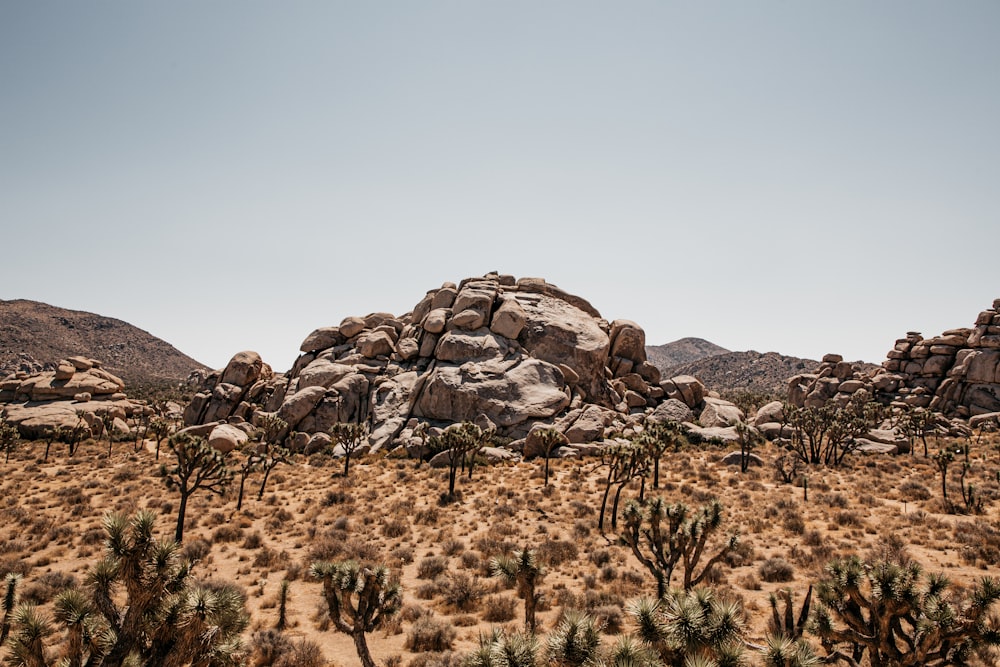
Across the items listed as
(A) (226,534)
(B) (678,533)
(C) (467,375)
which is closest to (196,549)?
(A) (226,534)

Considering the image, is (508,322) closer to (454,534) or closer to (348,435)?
(348,435)

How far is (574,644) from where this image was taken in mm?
7508

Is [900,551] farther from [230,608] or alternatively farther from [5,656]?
[5,656]

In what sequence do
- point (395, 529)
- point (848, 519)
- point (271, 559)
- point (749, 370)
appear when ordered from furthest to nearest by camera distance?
point (749, 370)
point (848, 519)
point (395, 529)
point (271, 559)

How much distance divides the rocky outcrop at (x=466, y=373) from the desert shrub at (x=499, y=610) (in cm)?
2802

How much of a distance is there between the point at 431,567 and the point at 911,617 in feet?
46.6

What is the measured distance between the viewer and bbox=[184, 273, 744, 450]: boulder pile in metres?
47.7

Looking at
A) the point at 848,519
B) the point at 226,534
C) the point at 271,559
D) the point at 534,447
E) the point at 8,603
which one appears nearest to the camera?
the point at 8,603

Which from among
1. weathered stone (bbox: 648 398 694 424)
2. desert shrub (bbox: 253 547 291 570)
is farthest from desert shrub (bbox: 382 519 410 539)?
weathered stone (bbox: 648 398 694 424)

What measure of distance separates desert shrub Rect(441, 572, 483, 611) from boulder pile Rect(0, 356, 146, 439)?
46.8 metres

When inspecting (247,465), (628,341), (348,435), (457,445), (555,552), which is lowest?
(555,552)

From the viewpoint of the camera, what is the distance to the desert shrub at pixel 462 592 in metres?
15.9

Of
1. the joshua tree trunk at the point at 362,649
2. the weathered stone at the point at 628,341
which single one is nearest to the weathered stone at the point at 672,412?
the weathered stone at the point at 628,341

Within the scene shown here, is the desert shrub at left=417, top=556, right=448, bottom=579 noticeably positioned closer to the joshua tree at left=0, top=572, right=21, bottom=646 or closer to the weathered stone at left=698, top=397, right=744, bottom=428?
the joshua tree at left=0, top=572, right=21, bottom=646
